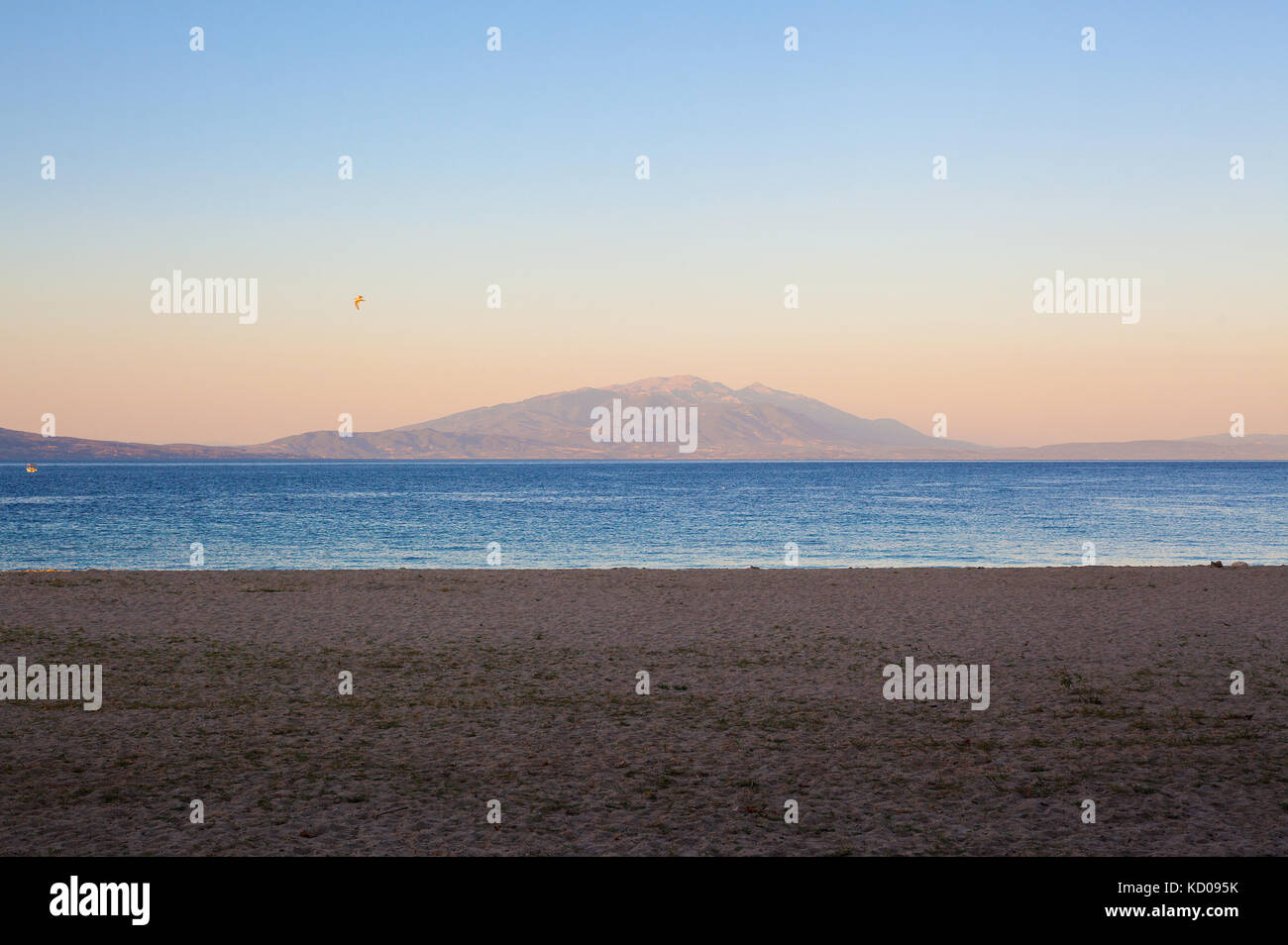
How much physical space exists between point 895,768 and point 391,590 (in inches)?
620

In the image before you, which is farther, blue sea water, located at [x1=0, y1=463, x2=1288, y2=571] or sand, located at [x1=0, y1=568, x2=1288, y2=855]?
blue sea water, located at [x1=0, y1=463, x2=1288, y2=571]

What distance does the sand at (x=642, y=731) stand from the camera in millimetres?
7355

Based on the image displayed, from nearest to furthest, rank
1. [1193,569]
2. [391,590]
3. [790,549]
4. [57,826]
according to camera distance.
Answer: [57,826] → [391,590] → [1193,569] → [790,549]

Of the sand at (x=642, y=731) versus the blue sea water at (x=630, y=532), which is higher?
the sand at (x=642, y=731)

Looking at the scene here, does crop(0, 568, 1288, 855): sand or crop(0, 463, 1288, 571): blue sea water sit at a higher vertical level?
crop(0, 568, 1288, 855): sand

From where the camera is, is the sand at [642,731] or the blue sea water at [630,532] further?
the blue sea water at [630,532]

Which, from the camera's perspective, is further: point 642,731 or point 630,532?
point 630,532

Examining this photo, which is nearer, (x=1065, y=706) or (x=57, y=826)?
(x=57, y=826)

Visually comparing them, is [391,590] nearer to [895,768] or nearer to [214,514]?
[895,768]

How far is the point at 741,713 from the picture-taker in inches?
442

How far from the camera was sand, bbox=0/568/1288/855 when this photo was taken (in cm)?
736

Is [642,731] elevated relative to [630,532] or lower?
elevated

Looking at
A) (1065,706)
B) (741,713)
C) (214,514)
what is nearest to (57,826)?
(741,713)

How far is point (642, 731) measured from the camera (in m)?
10.4
